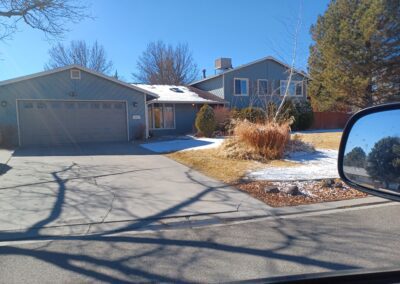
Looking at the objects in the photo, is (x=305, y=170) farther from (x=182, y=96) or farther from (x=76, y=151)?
(x=182, y=96)

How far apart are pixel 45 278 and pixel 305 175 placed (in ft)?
21.2

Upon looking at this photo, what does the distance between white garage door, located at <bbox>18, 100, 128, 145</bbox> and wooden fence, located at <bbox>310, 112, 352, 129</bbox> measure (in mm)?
16139

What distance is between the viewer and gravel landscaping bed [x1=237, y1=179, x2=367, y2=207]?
5.96 m

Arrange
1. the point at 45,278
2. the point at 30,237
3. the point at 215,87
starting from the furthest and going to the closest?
the point at 215,87 → the point at 30,237 → the point at 45,278

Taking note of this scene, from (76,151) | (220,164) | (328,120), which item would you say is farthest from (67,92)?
A: (328,120)

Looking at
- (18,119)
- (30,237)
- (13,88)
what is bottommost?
(30,237)

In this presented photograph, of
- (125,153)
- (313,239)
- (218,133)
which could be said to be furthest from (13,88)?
(313,239)

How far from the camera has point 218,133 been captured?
61.8 feet

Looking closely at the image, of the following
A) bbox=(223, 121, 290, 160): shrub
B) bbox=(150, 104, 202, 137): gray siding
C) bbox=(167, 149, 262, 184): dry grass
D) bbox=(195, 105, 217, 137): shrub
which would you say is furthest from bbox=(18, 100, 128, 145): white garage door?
bbox=(223, 121, 290, 160): shrub

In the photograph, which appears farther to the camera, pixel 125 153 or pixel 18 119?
pixel 18 119

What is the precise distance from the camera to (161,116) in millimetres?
21750

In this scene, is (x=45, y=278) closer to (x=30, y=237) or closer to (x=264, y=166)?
(x=30, y=237)

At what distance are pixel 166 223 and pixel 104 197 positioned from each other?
6.71 ft

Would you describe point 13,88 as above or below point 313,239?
above
